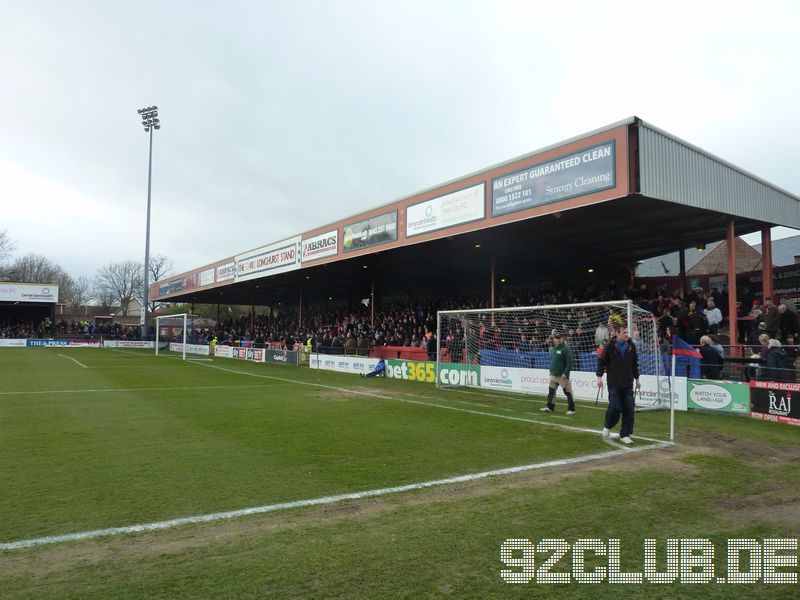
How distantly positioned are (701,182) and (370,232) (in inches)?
524

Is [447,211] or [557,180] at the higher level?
[557,180]

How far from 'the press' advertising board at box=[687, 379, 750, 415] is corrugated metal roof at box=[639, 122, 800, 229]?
205 inches

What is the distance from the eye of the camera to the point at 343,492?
592 centimetres

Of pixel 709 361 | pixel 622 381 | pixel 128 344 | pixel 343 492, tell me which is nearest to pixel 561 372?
pixel 622 381

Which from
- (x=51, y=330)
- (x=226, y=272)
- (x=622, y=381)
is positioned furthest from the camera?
(x=51, y=330)

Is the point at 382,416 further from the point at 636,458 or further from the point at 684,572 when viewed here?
the point at 684,572

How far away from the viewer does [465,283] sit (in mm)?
36594

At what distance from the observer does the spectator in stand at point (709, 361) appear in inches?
536

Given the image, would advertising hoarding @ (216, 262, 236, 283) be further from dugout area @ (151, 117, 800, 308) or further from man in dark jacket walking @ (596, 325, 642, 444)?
man in dark jacket walking @ (596, 325, 642, 444)

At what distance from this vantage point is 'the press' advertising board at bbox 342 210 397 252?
75.6 ft

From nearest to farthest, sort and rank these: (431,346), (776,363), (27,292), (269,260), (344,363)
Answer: (776,363)
(431,346)
(344,363)
(269,260)
(27,292)

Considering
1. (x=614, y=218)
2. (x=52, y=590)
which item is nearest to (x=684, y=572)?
(x=52, y=590)

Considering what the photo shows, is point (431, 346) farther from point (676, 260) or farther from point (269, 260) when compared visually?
point (676, 260)

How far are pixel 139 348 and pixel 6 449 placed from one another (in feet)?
151
